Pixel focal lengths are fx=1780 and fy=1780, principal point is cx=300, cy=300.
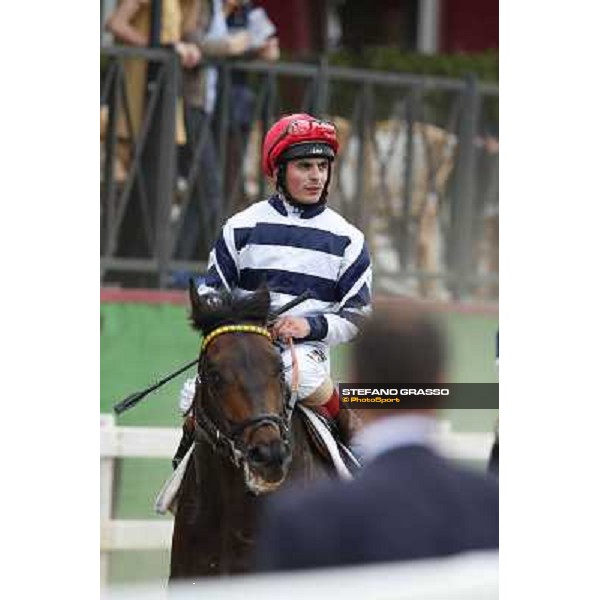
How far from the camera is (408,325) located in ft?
21.4

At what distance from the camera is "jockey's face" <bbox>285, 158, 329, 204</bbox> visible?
614 cm

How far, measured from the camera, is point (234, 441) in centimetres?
555

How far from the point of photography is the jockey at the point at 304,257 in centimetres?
601

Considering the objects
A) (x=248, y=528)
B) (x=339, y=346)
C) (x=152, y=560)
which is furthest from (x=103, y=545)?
(x=339, y=346)

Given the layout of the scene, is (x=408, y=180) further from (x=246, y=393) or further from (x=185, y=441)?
(x=246, y=393)

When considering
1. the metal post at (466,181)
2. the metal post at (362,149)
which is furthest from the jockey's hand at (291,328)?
the metal post at (466,181)

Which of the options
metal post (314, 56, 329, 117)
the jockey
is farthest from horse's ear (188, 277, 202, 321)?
metal post (314, 56, 329, 117)

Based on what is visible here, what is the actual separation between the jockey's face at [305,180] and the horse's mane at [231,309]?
461mm

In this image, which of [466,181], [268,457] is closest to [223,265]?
[268,457]

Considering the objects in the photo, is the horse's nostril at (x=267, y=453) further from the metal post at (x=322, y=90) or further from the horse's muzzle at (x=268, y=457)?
the metal post at (x=322, y=90)

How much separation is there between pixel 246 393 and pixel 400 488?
0.84m
